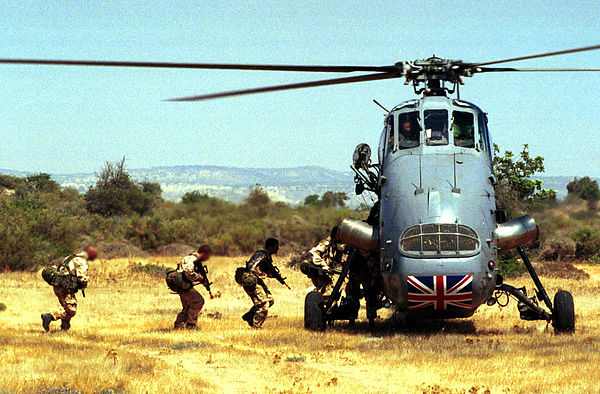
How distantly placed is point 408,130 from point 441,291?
133 inches

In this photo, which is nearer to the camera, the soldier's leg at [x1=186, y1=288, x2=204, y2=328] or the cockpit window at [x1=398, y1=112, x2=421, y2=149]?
the cockpit window at [x1=398, y1=112, x2=421, y2=149]

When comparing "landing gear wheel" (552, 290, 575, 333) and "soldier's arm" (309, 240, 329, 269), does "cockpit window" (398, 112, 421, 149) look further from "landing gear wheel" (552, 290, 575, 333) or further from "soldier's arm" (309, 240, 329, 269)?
"landing gear wheel" (552, 290, 575, 333)

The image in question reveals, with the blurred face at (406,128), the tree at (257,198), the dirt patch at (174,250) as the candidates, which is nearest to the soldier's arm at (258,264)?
the blurred face at (406,128)

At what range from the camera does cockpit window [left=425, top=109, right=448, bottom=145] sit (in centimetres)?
1497

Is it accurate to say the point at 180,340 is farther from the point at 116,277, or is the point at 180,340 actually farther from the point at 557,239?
the point at 557,239

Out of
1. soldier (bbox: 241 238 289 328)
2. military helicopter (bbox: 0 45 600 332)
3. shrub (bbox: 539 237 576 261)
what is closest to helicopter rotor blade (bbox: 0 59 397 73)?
military helicopter (bbox: 0 45 600 332)

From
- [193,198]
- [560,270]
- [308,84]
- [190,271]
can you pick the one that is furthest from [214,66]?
[193,198]

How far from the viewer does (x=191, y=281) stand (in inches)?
625

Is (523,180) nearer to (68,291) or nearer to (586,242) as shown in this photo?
(586,242)

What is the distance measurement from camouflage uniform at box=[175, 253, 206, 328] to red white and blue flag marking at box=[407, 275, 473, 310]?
4.52 metres

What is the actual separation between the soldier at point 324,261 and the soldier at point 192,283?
2.48 m

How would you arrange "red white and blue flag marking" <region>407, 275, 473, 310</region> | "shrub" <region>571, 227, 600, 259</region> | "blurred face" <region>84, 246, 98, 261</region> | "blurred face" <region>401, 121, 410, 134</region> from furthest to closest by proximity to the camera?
"shrub" <region>571, 227, 600, 259</region>, "blurred face" <region>401, 121, 410, 134</region>, "red white and blue flag marking" <region>407, 275, 473, 310</region>, "blurred face" <region>84, 246, 98, 261</region>

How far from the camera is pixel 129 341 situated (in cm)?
1476

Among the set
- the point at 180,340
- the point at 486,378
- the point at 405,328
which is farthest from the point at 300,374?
the point at 405,328
